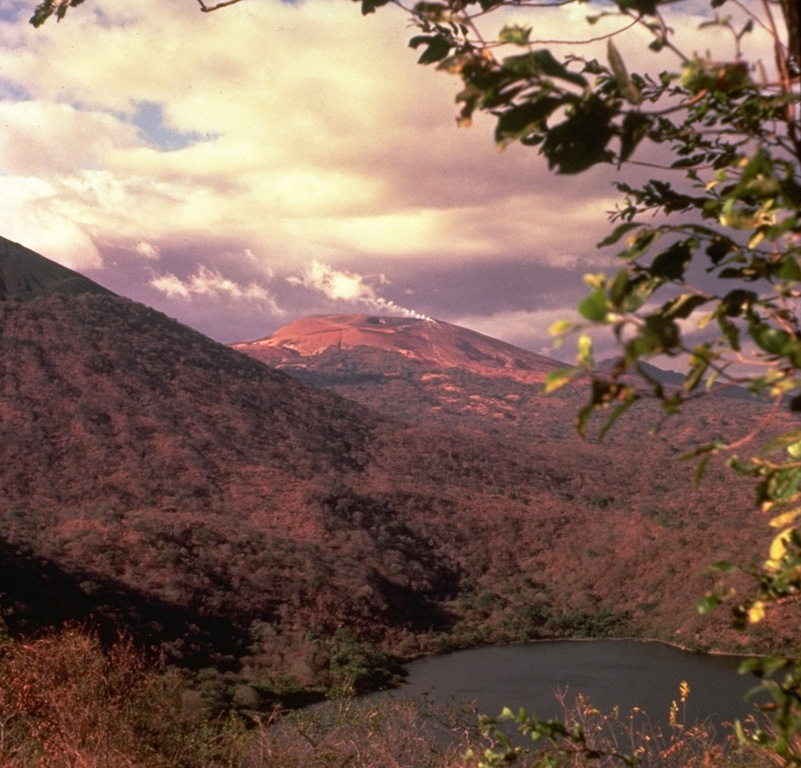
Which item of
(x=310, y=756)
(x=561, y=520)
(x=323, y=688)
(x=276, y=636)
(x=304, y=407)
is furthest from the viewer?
(x=304, y=407)

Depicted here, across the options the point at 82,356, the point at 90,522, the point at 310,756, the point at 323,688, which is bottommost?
the point at 323,688

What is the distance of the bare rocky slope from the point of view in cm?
2345

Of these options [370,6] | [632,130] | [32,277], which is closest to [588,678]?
[370,6]

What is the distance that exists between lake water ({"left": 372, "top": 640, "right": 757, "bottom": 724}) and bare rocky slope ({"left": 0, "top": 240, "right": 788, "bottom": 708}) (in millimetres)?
1040

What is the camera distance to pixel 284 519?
31.8 meters

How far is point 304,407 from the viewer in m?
46.8

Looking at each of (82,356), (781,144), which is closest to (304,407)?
(82,356)

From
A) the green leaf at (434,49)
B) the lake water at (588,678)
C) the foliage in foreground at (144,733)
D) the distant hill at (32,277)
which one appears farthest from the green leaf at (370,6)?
the distant hill at (32,277)

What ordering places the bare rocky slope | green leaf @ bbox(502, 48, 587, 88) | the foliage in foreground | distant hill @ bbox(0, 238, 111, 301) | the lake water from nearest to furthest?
green leaf @ bbox(502, 48, 587, 88) < the foliage in foreground < the lake water < the bare rocky slope < distant hill @ bbox(0, 238, 111, 301)

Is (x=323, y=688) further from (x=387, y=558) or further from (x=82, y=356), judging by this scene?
(x=82, y=356)

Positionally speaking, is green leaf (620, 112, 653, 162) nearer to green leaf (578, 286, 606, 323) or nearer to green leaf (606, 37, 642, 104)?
green leaf (606, 37, 642, 104)

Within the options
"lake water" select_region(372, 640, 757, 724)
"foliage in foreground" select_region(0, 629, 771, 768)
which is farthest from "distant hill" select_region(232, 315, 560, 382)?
"foliage in foreground" select_region(0, 629, 771, 768)

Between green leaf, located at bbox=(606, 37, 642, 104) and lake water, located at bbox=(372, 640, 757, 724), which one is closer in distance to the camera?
green leaf, located at bbox=(606, 37, 642, 104)

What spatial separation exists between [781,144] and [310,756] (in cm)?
→ 858
